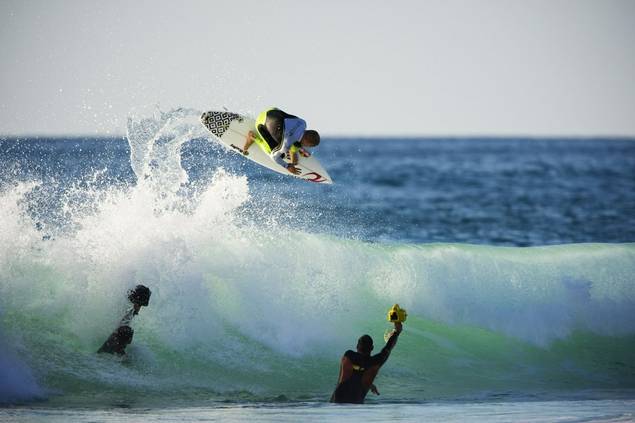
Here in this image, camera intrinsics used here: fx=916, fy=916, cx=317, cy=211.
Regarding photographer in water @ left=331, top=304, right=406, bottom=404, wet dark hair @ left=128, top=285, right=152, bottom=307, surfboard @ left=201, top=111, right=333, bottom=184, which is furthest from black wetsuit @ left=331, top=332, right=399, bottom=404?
surfboard @ left=201, top=111, right=333, bottom=184

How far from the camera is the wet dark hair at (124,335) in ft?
36.8

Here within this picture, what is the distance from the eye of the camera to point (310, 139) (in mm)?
12883

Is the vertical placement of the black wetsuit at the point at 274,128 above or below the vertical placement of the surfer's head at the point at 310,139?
above

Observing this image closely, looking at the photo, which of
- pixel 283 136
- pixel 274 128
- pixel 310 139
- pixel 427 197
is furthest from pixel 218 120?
pixel 427 197

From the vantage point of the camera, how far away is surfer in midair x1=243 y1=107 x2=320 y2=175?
1313 cm

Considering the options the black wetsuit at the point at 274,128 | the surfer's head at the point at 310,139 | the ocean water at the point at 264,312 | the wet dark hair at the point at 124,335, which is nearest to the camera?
the ocean water at the point at 264,312

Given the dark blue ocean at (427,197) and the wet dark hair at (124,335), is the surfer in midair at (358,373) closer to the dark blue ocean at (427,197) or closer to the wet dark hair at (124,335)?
the wet dark hair at (124,335)

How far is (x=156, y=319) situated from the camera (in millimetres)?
12062

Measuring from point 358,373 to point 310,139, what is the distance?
13.1 feet

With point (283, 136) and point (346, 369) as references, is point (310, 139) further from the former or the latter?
point (346, 369)

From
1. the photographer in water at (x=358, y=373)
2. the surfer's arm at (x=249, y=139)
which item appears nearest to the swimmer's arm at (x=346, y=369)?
the photographer in water at (x=358, y=373)

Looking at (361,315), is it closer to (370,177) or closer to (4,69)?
(4,69)

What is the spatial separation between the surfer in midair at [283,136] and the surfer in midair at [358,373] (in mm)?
3678

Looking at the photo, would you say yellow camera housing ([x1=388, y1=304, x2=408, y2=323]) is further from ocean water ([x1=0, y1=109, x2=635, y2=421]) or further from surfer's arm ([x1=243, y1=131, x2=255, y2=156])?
surfer's arm ([x1=243, y1=131, x2=255, y2=156])
